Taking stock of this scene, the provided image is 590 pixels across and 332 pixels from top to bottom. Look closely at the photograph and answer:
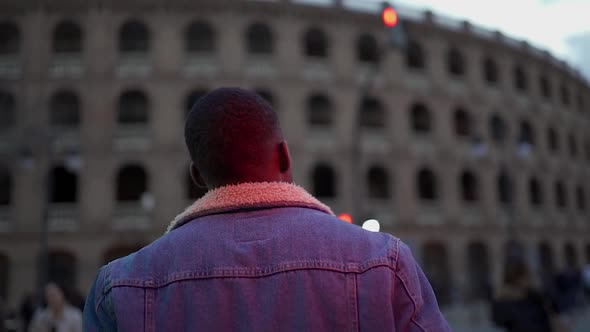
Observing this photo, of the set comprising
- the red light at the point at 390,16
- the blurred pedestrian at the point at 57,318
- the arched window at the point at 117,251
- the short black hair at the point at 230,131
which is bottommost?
the blurred pedestrian at the point at 57,318

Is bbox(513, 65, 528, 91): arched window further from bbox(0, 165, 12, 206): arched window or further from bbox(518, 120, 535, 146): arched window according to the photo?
bbox(0, 165, 12, 206): arched window

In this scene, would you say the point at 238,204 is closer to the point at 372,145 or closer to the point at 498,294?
the point at 498,294

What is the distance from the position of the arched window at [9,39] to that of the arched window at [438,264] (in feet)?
76.4

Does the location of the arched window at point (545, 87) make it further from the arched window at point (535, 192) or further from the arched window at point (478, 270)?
the arched window at point (478, 270)

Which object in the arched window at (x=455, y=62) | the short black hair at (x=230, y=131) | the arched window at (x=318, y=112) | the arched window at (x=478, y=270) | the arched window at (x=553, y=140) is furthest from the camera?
the arched window at (x=553, y=140)

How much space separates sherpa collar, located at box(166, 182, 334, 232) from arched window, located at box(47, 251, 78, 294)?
89.4 ft

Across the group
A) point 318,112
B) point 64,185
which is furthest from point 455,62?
point 64,185

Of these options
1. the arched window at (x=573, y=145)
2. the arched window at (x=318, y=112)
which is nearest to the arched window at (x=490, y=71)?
the arched window at (x=573, y=145)

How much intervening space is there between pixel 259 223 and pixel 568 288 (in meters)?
20.9

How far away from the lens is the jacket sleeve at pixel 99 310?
1.53 meters

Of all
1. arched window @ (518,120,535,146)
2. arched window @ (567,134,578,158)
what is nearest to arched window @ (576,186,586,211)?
arched window @ (567,134,578,158)

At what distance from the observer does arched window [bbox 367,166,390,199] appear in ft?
99.8

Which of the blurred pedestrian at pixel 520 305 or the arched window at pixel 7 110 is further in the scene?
the arched window at pixel 7 110

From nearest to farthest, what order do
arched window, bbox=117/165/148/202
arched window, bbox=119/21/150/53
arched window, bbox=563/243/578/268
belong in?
1. arched window, bbox=117/165/148/202
2. arched window, bbox=119/21/150/53
3. arched window, bbox=563/243/578/268
